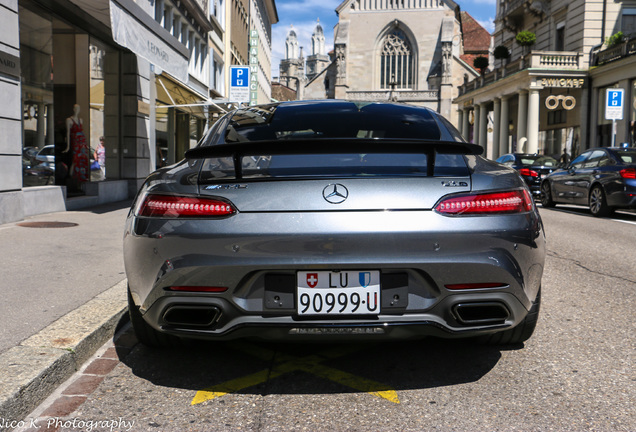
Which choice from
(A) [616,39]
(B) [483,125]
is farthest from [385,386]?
(B) [483,125]

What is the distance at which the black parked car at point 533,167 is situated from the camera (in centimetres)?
2053

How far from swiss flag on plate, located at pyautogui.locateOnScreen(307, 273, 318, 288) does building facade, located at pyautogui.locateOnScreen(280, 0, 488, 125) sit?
73573 millimetres

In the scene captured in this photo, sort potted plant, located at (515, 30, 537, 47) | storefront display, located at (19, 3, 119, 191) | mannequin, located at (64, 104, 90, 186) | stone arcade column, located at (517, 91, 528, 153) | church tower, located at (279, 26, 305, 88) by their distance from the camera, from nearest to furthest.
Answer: storefront display, located at (19, 3, 119, 191) → mannequin, located at (64, 104, 90, 186) → stone arcade column, located at (517, 91, 528, 153) → potted plant, located at (515, 30, 537, 47) → church tower, located at (279, 26, 305, 88)

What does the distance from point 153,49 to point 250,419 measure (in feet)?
44.2

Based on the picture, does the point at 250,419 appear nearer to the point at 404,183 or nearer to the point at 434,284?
the point at 434,284

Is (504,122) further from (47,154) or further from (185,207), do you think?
(185,207)

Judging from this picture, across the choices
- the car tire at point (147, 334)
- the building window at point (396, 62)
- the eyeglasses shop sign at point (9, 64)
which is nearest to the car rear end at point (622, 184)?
the eyeglasses shop sign at point (9, 64)

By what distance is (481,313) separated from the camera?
121 inches

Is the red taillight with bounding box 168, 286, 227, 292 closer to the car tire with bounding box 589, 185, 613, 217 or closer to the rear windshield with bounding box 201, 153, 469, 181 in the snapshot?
the rear windshield with bounding box 201, 153, 469, 181

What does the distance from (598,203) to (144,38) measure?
1065cm

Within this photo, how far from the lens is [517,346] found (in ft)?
12.8

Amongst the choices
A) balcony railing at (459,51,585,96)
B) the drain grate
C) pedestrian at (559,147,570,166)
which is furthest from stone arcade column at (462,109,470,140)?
the drain grate

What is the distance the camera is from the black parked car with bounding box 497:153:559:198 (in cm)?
2053

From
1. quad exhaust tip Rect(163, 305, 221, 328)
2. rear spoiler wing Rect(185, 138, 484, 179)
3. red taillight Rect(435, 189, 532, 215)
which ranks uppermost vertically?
rear spoiler wing Rect(185, 138, 484, 179)
